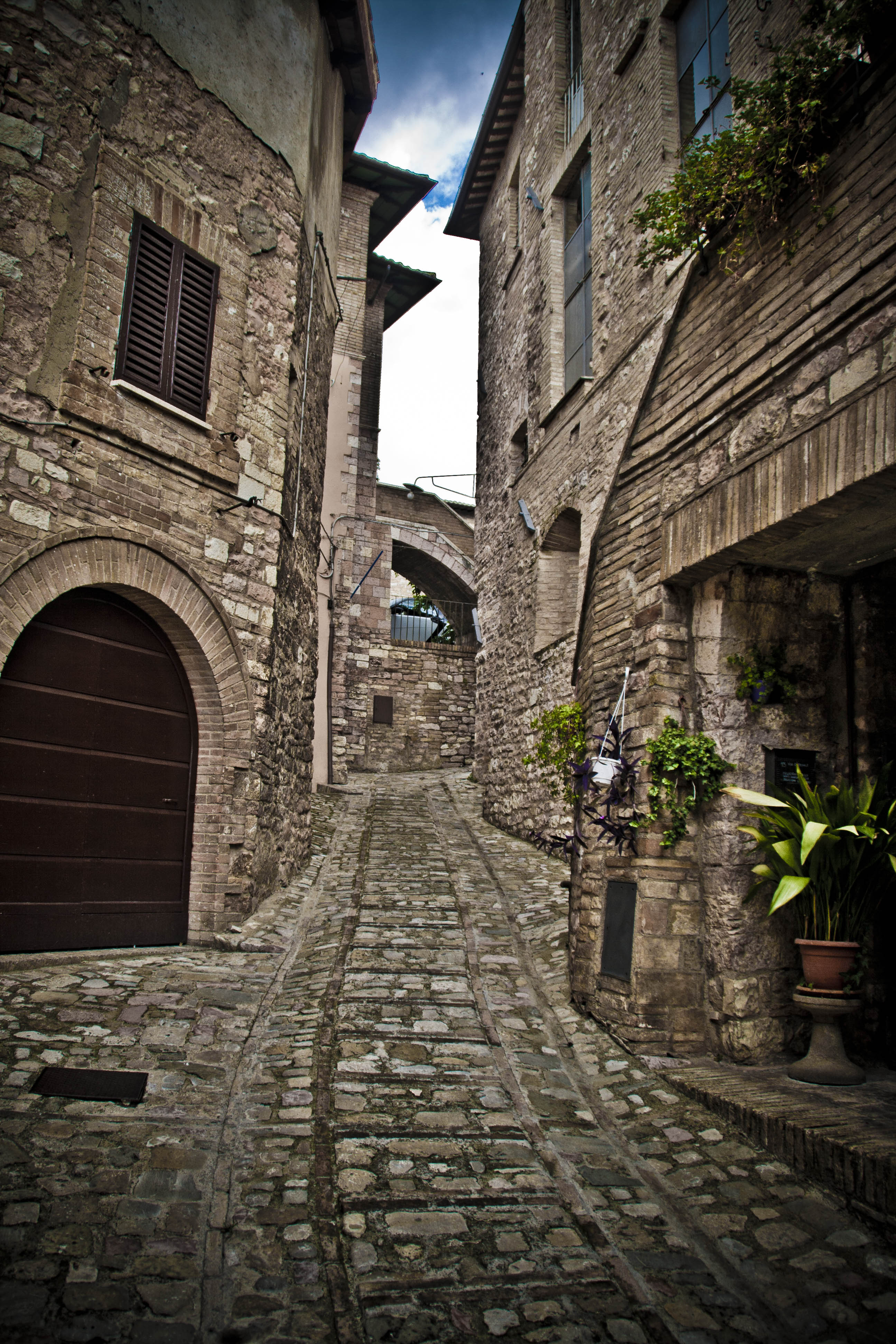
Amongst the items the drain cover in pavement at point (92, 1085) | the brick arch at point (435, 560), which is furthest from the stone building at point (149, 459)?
the brick arch at point (435, 560)

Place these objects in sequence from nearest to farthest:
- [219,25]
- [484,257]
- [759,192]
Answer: [759,192] < [219,25] < [484,257]

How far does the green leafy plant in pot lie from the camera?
3861 millimetres

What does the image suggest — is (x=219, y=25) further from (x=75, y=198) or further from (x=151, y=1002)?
(x=151, y=1002)

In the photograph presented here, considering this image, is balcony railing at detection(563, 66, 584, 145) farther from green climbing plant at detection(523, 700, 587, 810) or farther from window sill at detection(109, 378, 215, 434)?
green climbing plant at detection(523, 700, 587, 810)

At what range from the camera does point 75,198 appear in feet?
19.0

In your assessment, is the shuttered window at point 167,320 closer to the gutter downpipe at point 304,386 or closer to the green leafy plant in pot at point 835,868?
the gutter downpipe at point 304,386

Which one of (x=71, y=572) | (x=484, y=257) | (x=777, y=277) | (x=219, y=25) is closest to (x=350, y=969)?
(x=71, y=572)

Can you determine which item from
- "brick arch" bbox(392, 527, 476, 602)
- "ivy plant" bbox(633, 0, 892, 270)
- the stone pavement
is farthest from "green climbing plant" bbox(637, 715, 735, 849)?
"brick arch" bbox(392, 527, 476, 602)

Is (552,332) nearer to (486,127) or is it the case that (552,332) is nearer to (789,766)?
(486,127)

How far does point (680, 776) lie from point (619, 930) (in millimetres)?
954

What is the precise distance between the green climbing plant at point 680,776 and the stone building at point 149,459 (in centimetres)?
355

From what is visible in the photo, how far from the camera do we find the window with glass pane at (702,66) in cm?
673

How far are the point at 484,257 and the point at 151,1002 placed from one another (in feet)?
46.3

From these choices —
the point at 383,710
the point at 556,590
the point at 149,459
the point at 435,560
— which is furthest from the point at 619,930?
the point at 435,560
